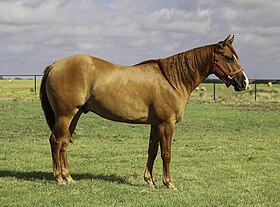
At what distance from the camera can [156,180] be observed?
8.55m

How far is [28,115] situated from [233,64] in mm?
14435

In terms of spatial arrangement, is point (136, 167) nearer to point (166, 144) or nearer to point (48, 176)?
point (48, 176)

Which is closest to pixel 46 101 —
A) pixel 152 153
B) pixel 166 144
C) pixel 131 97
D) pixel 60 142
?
pixel 60 142

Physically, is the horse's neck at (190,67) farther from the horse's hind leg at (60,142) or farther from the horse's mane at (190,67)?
the horse's hind leg at (60,142)

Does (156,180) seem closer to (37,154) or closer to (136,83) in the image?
(136,83)

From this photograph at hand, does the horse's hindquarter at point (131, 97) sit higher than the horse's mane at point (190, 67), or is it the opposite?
the horse's mane at point (190, 67)

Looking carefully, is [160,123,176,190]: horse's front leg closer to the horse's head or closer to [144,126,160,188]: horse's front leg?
[144,126,160,188]: horse's front leg

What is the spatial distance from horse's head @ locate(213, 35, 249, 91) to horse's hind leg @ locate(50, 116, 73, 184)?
2775 millimetres

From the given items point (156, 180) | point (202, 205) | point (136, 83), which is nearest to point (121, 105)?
point (136, 83)

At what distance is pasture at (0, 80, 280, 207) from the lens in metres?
6.89

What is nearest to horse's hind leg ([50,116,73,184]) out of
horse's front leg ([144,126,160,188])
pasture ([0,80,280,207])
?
pasture ([0,80,280,207])

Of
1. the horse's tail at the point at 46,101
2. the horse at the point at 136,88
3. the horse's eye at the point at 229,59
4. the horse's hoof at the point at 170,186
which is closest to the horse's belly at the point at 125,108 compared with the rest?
the horse at the point at 136,88

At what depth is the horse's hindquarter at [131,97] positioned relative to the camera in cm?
771

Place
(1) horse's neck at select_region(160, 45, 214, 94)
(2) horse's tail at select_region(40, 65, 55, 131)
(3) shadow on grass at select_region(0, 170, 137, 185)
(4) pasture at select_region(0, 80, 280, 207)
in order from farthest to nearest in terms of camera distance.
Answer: (3) shadow on grass at select_region(0, 170, 137, 185) → (2) horse's tail at select_region(40, 65, 55, 131) → (1) horse's neck at select_region(160, 45, 214, 94) → (4) pasture at select_region(0, 80, 280, 207)
